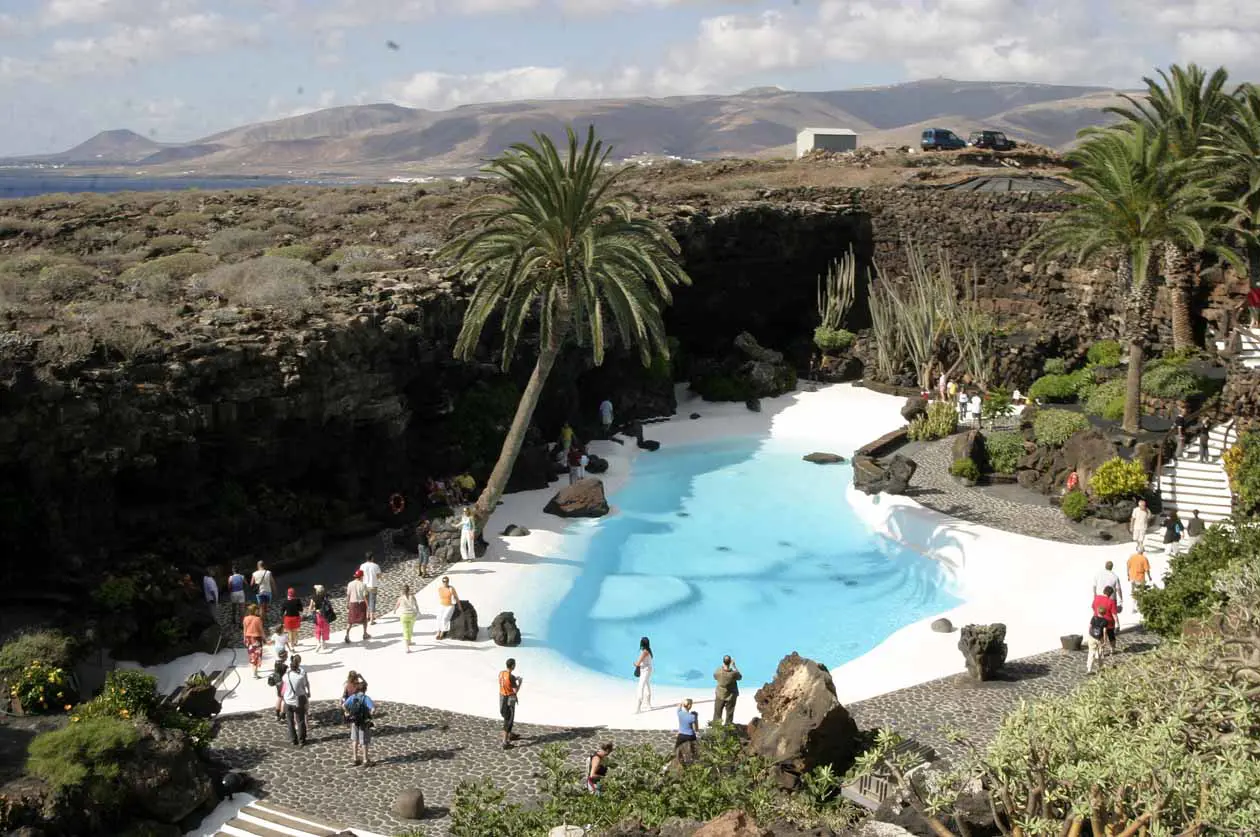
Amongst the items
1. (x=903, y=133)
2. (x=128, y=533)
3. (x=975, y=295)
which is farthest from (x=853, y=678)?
(x=903, y=133)

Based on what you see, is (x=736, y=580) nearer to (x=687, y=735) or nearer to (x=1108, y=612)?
(x=1108, y=612)

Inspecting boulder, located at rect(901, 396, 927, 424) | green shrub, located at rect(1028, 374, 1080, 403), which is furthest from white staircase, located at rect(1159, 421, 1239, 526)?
boulder, located at rect(901, 396, 927, 424)

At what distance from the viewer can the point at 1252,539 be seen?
19547 millimetres

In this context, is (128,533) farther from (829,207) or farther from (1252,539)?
(829,207)

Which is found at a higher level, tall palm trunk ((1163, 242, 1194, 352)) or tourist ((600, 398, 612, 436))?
tall palm trunk ((1163, 242, 1194, 352))

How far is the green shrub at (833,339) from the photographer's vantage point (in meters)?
43.5

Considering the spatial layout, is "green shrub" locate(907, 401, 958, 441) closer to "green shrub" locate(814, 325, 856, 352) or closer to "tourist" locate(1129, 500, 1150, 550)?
"green shrub" locate(814, 325, 856, 352)

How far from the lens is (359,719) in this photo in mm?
16672

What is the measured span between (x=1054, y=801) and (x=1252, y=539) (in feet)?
32.9

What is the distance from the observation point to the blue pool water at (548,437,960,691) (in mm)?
23000

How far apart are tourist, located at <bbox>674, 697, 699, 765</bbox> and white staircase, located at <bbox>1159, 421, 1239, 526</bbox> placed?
15552 millimetres

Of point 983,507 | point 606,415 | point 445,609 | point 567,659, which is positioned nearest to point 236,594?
point 445,609

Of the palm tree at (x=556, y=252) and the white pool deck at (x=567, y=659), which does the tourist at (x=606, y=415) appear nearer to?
the white pool deck at (x=567, y=659)

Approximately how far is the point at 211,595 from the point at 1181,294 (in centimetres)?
2889
